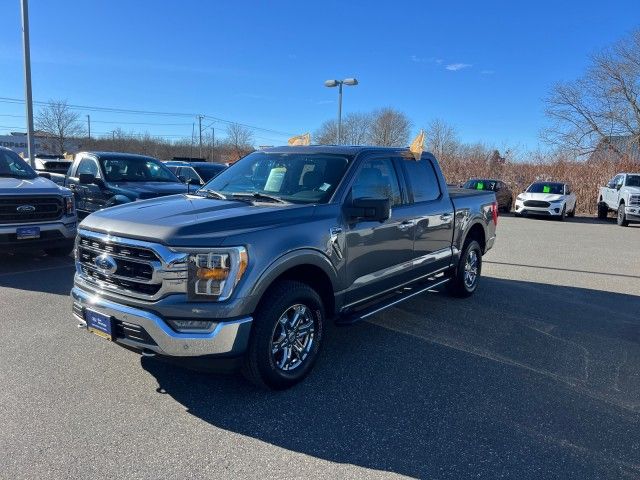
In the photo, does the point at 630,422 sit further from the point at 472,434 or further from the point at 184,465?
the point at 184,465

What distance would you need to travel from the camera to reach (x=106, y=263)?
139 inches

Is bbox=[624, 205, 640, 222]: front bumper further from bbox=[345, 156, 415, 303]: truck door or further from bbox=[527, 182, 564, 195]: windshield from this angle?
bbox=[345, 156, 415, 303]: truck door

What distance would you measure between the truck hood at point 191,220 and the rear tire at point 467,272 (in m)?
3.29

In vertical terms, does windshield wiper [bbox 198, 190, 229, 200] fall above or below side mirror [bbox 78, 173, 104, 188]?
below

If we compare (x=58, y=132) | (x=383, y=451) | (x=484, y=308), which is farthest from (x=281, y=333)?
(x=58, y=132)

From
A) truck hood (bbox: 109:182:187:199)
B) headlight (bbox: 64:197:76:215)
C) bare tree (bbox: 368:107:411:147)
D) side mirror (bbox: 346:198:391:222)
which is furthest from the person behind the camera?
bare tree (bbox: 368:107:411:147)

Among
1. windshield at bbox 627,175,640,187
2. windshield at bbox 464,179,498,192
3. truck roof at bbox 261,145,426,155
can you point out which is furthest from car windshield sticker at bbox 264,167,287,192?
windshield at bbox 464,179,498,192

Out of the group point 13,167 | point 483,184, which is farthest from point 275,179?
point 483,184

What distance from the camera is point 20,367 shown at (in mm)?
4008

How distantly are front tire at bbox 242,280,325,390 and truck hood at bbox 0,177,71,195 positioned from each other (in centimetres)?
565

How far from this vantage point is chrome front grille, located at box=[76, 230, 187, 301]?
3.20 meters

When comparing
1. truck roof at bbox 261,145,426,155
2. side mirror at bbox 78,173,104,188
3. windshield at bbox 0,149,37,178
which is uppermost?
truck roof at bbox 261,145,426,155

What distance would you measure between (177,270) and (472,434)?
2256 mm

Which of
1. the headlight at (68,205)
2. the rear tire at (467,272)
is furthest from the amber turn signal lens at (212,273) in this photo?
the headlight at (68,205)
